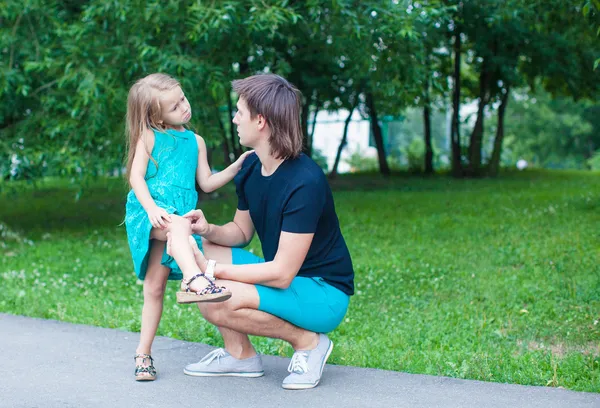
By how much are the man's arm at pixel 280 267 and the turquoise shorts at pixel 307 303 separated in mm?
69

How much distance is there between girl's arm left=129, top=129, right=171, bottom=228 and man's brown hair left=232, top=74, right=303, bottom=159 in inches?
22.2

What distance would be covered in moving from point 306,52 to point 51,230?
6232 millimetres

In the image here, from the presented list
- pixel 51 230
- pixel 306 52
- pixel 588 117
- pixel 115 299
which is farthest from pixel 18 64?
pixel 588 117

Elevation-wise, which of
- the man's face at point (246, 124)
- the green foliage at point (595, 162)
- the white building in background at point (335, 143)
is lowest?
the green foliage at point (595, 162)

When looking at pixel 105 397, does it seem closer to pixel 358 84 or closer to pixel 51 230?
pixel 51 230

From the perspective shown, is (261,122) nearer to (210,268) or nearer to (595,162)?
(210,268)

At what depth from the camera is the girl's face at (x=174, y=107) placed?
14.0 feet

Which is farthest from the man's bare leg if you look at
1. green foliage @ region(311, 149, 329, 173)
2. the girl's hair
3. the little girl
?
green foliage @ region(311, 149, 329, 173)

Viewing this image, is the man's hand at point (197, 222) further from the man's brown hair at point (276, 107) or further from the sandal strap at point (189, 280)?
the man's brown hair at point (276, 107)

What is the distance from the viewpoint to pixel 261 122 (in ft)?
13.3

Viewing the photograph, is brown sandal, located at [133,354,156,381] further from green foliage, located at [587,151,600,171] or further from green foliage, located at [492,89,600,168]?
green foliage, located at [492,89,600,168]

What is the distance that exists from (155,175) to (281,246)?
824 millimetres

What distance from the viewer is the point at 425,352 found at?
5.21m

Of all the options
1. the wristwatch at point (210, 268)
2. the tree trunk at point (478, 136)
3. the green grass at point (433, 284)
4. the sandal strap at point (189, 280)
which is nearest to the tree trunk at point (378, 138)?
the tree trunk at point (478, 136)
